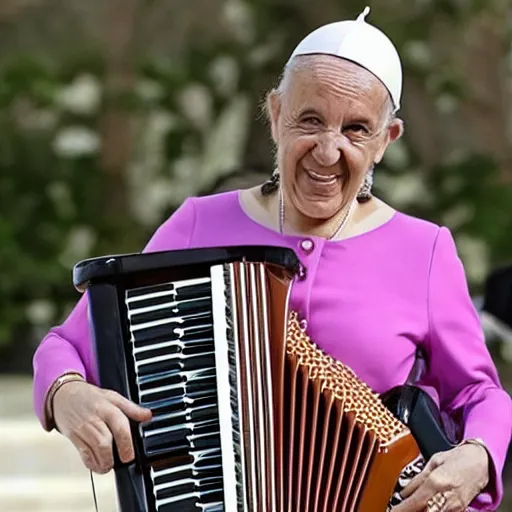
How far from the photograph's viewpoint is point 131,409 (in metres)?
2.15

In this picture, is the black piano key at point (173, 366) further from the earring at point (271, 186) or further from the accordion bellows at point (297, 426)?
the earring at point (271, 186)

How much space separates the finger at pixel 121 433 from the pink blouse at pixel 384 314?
0.51ft

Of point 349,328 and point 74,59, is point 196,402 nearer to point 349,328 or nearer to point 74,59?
point 349,328

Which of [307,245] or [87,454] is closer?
[87,454]

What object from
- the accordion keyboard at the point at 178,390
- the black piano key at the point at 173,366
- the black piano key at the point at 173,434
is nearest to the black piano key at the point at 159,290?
the accordion keyboard at the point at 178,390

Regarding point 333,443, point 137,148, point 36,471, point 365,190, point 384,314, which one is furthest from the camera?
point 137,148

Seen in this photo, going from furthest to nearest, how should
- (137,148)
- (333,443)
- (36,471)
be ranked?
1. (137,148)
2. (36,471)
3. (333,443)

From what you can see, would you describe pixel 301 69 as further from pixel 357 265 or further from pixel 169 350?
pixel 169 350

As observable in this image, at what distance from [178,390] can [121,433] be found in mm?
117

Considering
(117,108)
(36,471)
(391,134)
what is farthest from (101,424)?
(117,108)

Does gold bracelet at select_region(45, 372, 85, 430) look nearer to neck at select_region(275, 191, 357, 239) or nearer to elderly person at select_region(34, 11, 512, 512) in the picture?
elderly person at select_region(34, 11, 512, 512)

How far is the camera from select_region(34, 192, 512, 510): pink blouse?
235 cm

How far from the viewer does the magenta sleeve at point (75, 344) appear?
231 centimetres

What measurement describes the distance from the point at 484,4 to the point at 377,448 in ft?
23.5
